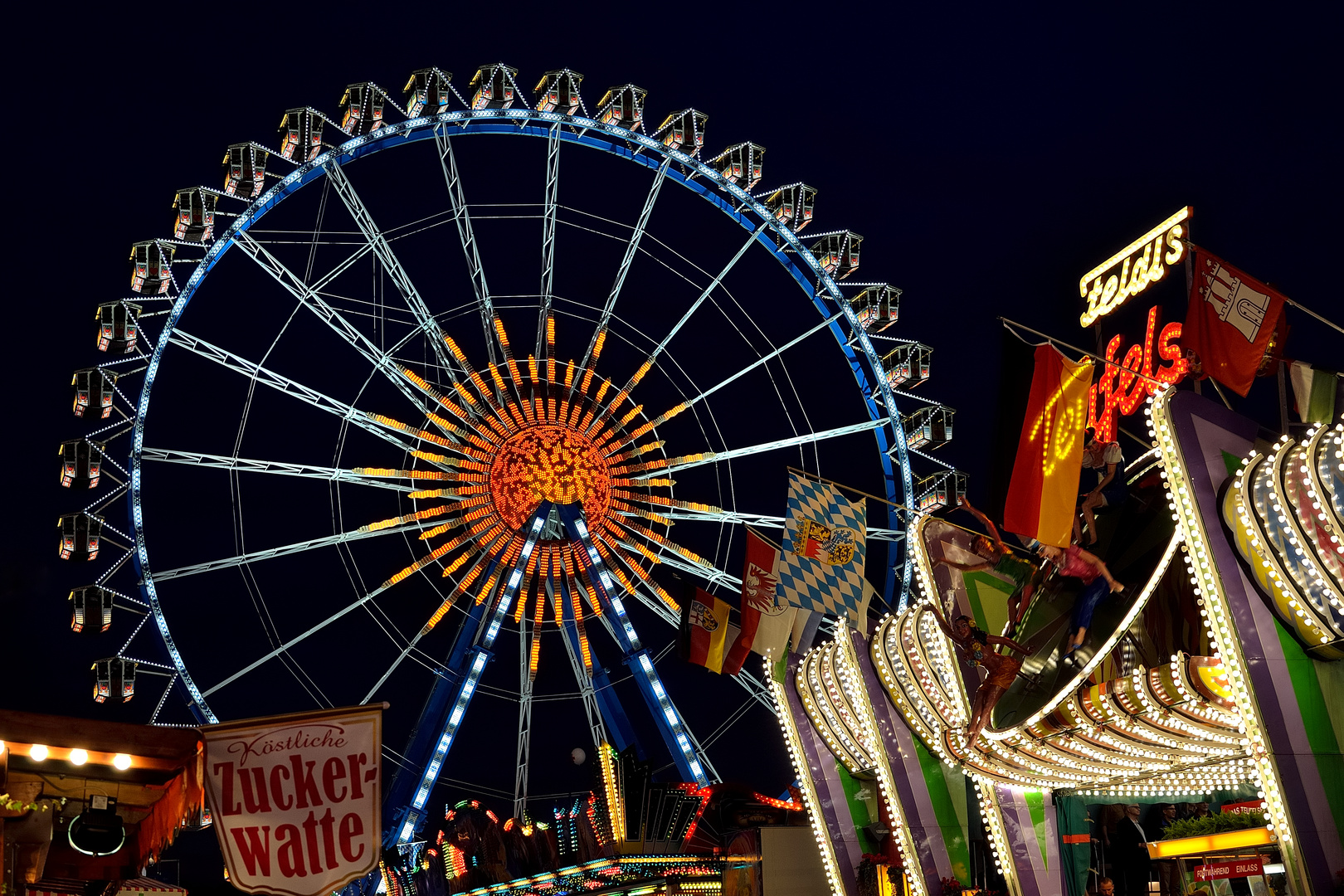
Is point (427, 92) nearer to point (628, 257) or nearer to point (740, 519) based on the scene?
point (628, 257)

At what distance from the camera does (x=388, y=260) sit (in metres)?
22.9

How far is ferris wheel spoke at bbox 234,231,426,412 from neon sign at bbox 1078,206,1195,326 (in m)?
11.3

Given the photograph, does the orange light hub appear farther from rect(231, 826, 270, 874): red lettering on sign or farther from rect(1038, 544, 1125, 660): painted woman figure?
rect(231, 826, 270, 874): red lettering on sign

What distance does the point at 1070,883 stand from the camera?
15.7 meters

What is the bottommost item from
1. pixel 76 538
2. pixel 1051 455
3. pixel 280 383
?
pixel 1051 455

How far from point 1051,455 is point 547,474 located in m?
12.5

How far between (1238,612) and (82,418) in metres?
17.9

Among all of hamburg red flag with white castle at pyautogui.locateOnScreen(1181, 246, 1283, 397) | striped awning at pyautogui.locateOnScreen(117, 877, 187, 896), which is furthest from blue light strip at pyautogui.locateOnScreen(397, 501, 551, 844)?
hamburg red flag with white castle at pyautogui.locateOnScreen(1181, 246, 1283, 397)

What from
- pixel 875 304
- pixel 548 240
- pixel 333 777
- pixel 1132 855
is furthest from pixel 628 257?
pixel 333 777

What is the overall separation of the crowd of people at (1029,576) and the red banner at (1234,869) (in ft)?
7.85

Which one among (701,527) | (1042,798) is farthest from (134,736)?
(701,527)

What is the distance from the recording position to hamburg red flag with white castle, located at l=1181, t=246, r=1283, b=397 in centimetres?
1191

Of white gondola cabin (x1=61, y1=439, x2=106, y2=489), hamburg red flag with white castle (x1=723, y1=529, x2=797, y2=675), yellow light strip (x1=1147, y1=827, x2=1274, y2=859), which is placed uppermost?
white gondola cabin (x1=61, y1=439, x2=106, y2=489)

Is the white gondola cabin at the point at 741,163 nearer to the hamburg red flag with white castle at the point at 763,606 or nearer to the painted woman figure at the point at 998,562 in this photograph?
the hamburg red flag with white castle at the point at 763,606
